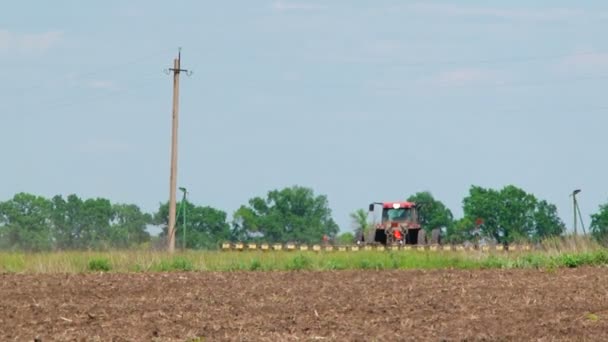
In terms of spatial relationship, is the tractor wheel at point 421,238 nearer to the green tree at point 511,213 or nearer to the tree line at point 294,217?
the tree line at point 294,217

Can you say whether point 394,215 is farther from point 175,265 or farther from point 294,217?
point 294,217

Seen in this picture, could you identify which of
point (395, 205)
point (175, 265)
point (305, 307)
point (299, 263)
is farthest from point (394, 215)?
point (305, 307)

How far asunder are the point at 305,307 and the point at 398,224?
29.4 meters

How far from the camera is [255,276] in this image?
1097 inches

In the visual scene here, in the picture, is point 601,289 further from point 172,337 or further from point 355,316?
point 172,337

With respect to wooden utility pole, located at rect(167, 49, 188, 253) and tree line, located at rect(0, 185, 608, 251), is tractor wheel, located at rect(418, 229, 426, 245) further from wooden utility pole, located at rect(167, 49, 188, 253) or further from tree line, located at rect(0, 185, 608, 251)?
tree line, located at rect(0, 185, 608, 251)

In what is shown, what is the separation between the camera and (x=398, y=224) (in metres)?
49.3

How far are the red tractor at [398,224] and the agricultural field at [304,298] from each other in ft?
48.2

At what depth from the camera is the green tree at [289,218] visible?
12006 cm

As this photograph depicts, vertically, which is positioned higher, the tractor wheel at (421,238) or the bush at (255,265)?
the tractor wheel at (421,238)

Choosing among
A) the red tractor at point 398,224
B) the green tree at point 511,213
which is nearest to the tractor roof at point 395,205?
the red tractor at point 398,224

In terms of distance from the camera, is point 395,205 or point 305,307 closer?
point 305,307

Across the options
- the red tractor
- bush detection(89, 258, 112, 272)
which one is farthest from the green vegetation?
the red tractor

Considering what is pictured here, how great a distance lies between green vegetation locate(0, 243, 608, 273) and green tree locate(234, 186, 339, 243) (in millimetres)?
82401
